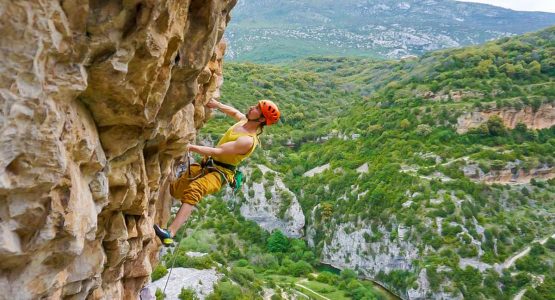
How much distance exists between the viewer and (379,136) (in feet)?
213

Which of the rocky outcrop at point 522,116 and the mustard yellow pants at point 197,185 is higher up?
the mustard yellow pants at point 197,185

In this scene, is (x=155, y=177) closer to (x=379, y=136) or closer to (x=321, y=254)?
(x=321, y=254)

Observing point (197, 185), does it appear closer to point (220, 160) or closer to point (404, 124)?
point (220, 160)

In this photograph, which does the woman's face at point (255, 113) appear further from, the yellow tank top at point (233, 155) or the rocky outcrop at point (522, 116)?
the rocky outcrop at point (522, 116)

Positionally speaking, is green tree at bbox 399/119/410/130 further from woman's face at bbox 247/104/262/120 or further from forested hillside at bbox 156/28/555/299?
woman's face at bbox 247/104/262/120

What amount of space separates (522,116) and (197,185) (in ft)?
189

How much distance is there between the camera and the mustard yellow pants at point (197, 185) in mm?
7734

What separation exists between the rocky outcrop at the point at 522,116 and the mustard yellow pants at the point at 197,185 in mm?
55448

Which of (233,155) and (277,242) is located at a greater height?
(233,155)

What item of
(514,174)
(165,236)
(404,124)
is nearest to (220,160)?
(165,236)

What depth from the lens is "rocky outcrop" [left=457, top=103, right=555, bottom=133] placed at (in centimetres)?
5541

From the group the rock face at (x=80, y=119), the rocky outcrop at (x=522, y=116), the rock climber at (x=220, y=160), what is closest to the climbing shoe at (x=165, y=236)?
the rock climber at (x=220, y=160)

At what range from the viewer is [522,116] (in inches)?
2197

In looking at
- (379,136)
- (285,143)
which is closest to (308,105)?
(285,143)
